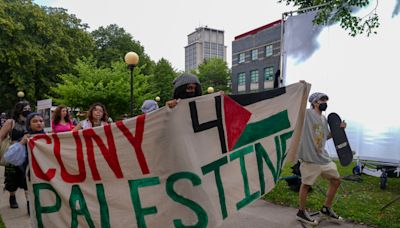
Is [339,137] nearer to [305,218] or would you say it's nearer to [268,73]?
[305,218]

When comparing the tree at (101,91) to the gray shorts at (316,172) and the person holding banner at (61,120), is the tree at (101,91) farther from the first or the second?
the gray shorts at (316,172)

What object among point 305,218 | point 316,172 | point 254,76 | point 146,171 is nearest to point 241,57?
point 254,76

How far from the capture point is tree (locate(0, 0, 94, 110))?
27188 millimetres

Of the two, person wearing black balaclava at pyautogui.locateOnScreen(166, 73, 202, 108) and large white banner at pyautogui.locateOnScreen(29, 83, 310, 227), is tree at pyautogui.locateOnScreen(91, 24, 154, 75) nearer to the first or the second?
person wearing black balaclava at pyautogui.locateOnScreen(166, 73, 202, 108)

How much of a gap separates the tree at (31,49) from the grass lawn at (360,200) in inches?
1046

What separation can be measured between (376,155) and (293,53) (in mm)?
3336

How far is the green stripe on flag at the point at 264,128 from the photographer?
3.84 m

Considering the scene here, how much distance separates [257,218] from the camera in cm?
516

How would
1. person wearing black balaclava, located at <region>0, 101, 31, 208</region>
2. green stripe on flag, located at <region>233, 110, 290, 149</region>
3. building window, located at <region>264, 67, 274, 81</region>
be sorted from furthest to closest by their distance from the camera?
building window, located at <region>264, 67, 274, 81</region>, person wearing black balaclava, located at <region>0, 101, 31, 208</region>, green stripe on flag, located at <region>233, 110, 290, 149</region>

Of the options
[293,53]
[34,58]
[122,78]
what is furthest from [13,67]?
[293,53]

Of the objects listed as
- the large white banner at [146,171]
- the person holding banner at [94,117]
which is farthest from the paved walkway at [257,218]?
the person holding banner at [94,117]

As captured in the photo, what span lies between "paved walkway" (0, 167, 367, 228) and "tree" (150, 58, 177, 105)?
39221 mm

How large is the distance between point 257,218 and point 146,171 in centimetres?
244

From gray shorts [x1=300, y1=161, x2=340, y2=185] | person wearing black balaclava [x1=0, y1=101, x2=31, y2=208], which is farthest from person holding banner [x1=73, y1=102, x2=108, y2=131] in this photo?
gray shorts [x1=300, y1=161, x2=340, y2=185]
